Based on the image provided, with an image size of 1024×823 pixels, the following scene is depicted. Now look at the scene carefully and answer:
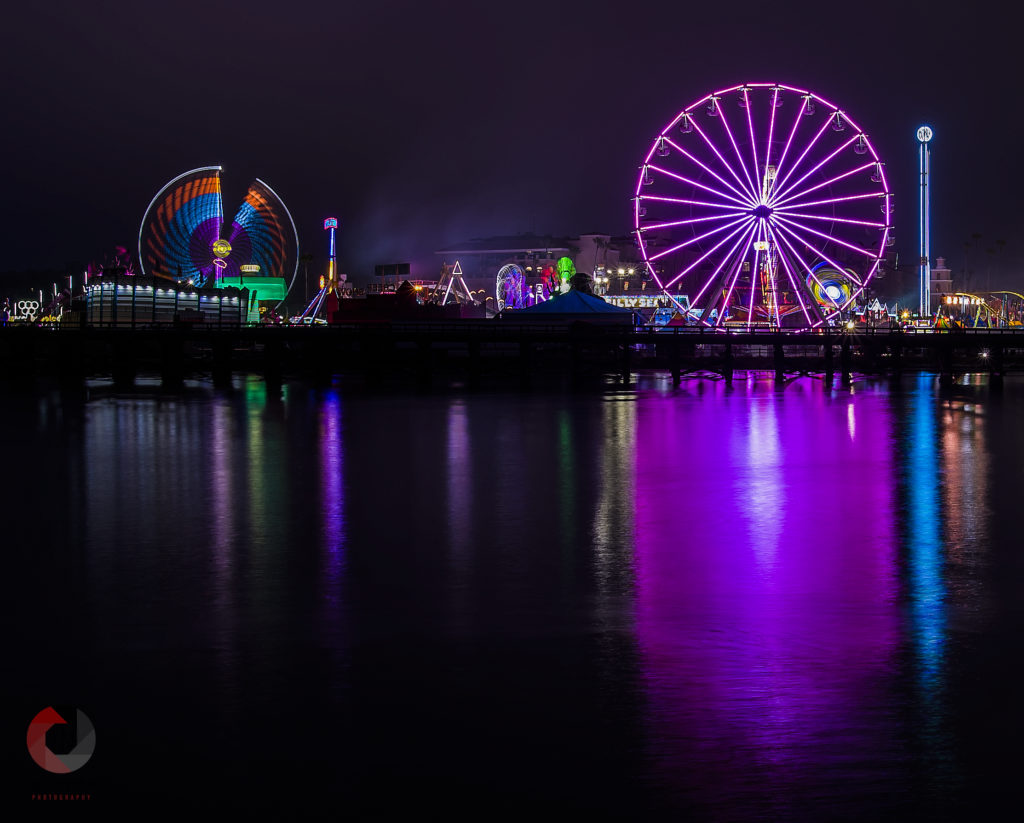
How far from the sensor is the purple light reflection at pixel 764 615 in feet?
29.1

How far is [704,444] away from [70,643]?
22.9m

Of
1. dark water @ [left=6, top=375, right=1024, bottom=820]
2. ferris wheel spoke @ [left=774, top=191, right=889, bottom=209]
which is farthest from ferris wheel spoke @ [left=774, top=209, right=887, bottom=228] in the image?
dark water @ [left=6, top=375, right=1024, bottom=820]

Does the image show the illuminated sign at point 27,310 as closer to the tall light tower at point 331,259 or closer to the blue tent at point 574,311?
the tall light tower at point 331,259

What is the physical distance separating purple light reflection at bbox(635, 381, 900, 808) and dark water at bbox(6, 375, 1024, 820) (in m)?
0.05

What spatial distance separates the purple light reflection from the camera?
8883 mm

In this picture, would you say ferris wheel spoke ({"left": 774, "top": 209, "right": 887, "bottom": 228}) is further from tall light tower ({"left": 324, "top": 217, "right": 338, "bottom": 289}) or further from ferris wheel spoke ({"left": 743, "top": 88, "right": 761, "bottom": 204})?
tall light tower ({"left": 324, "top": 217, "right": 338, "bottom": 289})

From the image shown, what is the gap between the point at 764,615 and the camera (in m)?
13.1

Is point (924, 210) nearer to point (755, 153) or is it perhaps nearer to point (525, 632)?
point (755, 153)

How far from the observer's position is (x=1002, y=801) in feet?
26.7

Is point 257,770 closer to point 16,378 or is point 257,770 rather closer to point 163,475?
point 163,475

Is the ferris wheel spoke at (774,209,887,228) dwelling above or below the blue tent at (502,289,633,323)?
above

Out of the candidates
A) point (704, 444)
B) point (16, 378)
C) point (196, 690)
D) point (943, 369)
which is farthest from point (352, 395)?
point (196, 690)

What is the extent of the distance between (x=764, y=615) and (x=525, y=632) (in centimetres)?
280

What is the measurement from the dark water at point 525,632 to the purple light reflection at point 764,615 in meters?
0.05
